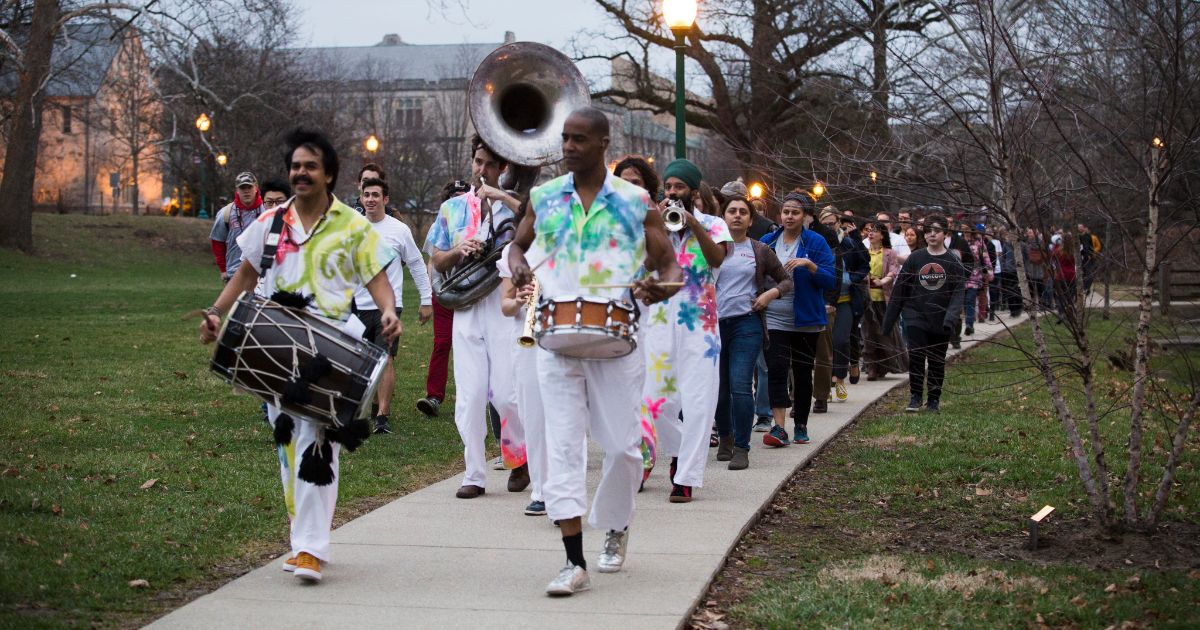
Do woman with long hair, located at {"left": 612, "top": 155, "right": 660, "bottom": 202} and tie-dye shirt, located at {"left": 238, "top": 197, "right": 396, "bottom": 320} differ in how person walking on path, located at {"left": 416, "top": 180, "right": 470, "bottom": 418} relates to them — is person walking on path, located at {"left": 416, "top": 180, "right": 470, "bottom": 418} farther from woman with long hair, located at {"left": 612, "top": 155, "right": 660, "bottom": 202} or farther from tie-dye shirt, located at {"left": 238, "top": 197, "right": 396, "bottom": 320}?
tie-dye shirt, located at {"left": 238, "top": 197, "right": 396, "bottom": 320}

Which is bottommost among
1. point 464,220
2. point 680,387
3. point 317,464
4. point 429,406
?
point 429,406

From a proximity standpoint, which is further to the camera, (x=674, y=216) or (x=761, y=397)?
(x=761, y=397)

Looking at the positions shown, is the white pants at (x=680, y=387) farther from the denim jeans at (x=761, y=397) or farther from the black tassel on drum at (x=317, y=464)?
the denim jeans at (x=761, y=397)

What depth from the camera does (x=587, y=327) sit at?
5812 millimetres

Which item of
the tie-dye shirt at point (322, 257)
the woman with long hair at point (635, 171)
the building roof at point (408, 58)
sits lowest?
the tie-dye shirt at point (322, 257)

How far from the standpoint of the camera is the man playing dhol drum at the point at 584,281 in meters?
5.99

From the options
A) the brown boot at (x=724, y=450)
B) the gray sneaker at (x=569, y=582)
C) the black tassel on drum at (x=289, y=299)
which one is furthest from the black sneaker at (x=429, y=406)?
the gray sneaker at (x=569, y=582)

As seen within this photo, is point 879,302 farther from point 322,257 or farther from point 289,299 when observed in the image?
point 289,299

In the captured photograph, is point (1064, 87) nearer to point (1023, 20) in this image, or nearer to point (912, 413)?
point (1023, 20)

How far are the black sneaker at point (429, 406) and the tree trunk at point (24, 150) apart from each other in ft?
82.1

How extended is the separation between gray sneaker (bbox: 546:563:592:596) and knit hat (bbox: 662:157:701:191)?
3361mm

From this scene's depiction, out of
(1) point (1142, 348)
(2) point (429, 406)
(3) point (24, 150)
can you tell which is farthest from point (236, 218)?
(3) point (24, 150)

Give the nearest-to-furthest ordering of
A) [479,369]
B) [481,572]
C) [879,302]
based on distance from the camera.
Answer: [481,572]
[479,369]
[879,302]

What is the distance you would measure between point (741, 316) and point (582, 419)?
3.72 m
